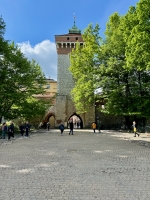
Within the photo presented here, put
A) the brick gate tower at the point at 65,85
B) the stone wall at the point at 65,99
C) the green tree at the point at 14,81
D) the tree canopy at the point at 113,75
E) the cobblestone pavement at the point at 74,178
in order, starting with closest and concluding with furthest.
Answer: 1. the cobblestone pavement at the point at 74,178
2. the green tree at the point at 14,81
3. the tree canopy at the point at 113,75
4. the stone wall at the point at 65,99
5. the brick gate tower at the point at 65,85

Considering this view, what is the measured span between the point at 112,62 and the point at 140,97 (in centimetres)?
501

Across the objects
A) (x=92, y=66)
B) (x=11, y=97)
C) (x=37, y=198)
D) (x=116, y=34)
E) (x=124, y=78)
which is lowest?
(x=37, y=198)

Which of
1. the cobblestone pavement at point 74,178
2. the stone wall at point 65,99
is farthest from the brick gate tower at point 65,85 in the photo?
the cobblestone pavement at point 74,178

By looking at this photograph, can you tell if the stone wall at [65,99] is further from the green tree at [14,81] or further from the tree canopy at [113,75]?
the green tree at [14,81]

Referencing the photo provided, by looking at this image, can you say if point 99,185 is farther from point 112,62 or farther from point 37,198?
point 112,62

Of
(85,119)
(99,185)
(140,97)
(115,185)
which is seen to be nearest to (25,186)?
(99,185)

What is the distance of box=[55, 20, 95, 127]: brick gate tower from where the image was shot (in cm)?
3591

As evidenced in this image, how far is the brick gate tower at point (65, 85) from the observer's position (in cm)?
3591

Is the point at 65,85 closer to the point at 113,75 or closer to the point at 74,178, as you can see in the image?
the point at 113,75

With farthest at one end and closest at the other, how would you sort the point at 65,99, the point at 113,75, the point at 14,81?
the point at 65,99, the point at 113,75, the point at 14,81

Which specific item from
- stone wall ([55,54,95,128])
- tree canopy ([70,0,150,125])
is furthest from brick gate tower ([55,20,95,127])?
tree canopy ([70,0,150,125])

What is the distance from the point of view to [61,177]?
18.7 ft

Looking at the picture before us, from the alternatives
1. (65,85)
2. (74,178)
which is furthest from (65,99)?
(74,178)

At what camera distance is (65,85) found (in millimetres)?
36812
